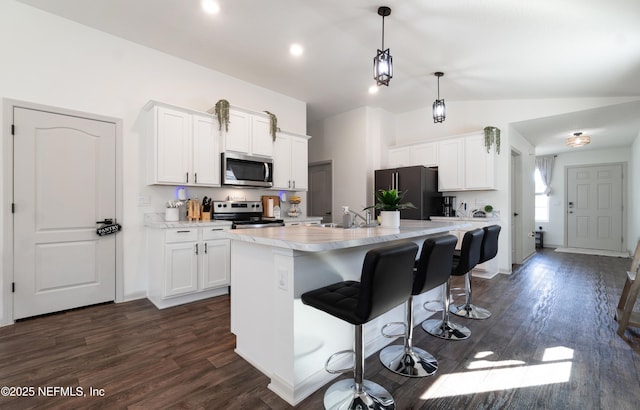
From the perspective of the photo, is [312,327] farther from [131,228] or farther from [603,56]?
[603,56]

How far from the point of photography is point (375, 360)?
217 cm

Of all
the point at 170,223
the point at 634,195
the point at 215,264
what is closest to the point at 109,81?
the point at 170,223

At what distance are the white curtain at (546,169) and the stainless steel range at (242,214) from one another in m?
7.62

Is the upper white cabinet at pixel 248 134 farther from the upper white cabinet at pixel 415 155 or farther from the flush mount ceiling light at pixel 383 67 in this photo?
the upper white cabinet at pixel 415 155

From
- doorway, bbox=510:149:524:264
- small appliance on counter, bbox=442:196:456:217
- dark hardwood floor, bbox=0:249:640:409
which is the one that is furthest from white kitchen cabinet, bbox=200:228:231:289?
doorway, bbox=510:149:524:264

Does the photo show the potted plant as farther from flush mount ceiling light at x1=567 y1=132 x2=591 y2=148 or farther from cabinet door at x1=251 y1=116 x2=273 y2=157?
flush mount ceiling light at x1=567 y1=132 x2=591 y2=148

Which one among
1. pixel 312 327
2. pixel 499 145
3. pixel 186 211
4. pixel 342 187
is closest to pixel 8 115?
pixel 186 211

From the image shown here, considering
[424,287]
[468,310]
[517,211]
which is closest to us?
[424,287]

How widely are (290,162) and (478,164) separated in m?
3.10

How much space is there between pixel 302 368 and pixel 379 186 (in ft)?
13.5

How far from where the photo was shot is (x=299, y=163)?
489 cm

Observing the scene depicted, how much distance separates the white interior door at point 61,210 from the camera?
2.87 m

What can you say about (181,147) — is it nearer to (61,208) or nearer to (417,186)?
(61,208)

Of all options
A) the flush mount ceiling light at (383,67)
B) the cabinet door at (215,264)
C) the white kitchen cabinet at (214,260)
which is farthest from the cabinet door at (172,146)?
the flush mount ceiling light at (383,67)
